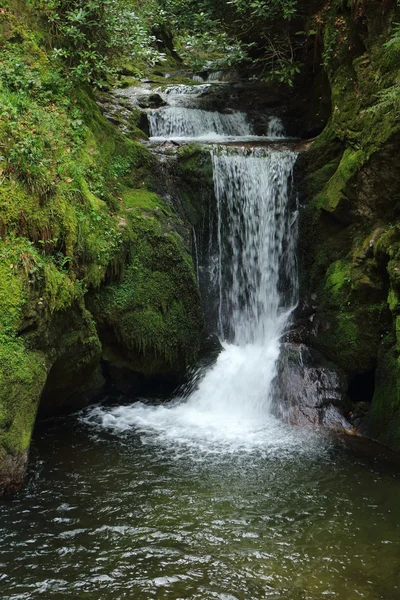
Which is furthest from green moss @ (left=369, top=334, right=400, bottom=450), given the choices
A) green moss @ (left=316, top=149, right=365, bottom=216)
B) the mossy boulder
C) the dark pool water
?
the mossy boulder

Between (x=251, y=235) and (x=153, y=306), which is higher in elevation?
(x=251, y=235)

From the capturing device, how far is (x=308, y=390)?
28.6ft

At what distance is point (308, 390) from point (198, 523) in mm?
3923

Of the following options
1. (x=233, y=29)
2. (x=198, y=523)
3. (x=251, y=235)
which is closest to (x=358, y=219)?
(x=251, y=235)

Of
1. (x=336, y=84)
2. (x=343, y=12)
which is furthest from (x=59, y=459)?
(x=343, y=12)

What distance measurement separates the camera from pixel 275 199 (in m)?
Result: 10.8

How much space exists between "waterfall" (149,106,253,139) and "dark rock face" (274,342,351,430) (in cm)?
660

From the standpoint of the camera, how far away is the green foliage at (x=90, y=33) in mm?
9039

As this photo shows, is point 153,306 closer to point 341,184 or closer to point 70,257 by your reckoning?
point 70,257

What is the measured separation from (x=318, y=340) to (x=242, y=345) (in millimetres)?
1654

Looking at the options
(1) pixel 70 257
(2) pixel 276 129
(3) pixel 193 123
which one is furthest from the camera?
(2) pixel 276 129

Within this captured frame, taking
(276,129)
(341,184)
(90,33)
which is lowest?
(341,184)

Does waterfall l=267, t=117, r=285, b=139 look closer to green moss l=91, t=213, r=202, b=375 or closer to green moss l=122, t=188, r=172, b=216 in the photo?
green moss l=122, t=188, r=172, b=216

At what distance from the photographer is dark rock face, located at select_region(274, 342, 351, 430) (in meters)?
8.35
